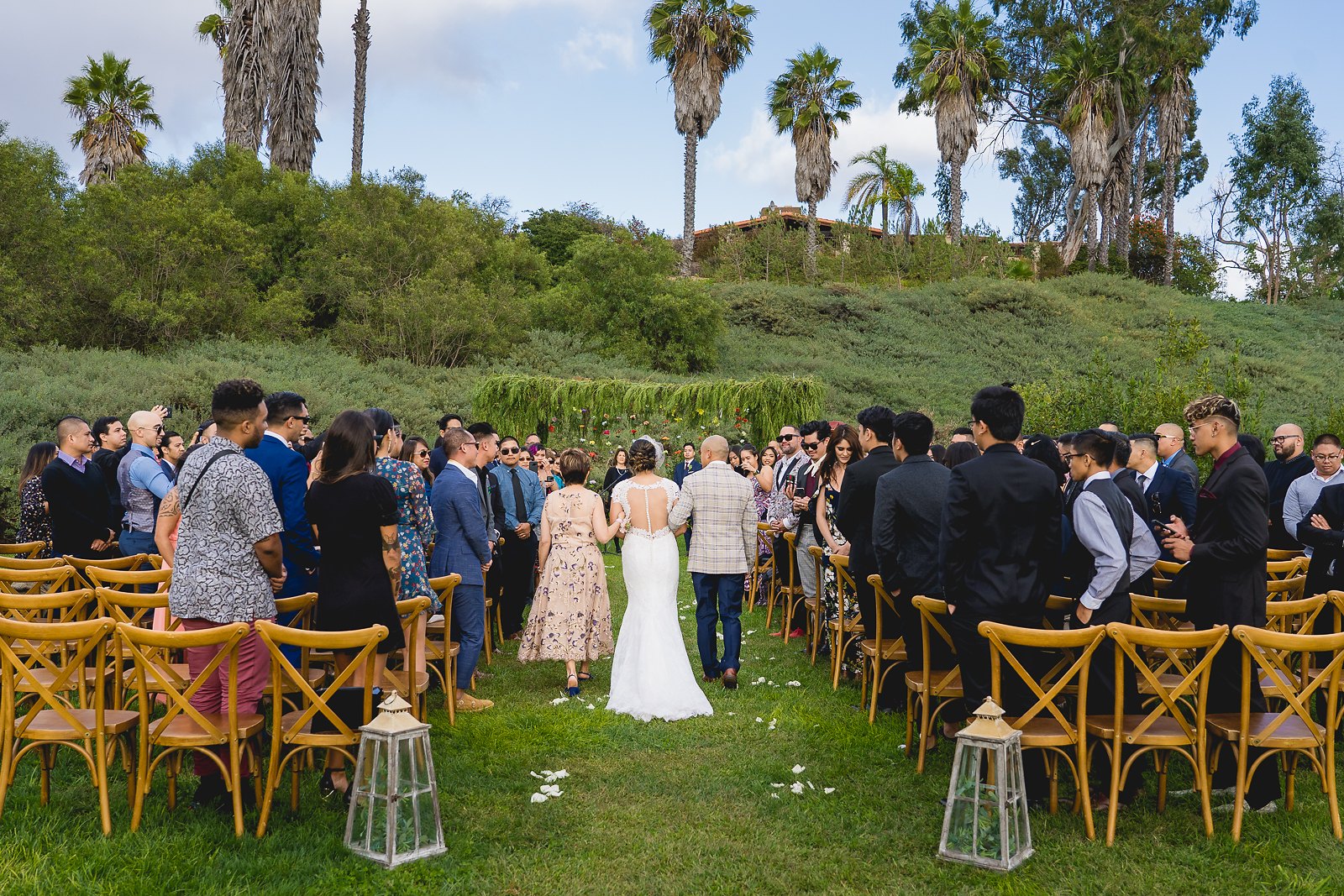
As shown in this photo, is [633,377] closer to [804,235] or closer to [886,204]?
[804,235]

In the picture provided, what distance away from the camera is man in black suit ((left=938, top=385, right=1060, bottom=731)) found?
454 centimetres

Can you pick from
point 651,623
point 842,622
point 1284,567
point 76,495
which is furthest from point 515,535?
point 1284,567

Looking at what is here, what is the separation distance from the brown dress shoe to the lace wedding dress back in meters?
0.86

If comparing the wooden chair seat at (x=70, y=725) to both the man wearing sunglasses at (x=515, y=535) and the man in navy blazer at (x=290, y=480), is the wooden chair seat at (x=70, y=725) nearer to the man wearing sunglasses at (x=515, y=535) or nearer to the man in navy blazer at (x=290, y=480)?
the man in navy blazer at (x=290, y=480)

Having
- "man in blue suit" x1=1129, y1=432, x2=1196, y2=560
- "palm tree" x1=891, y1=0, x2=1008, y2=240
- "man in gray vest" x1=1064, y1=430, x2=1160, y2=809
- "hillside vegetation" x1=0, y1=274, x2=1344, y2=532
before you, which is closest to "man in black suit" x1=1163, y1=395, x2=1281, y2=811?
"man in gray vest" x1=1064, y1=430, x2=1160, y2=809

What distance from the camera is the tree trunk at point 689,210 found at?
35.2 meters

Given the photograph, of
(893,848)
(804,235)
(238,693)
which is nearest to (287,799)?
(238,693)

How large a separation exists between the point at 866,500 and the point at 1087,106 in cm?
3967

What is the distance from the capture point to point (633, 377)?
26109 millimetres

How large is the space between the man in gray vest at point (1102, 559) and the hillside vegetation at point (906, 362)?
1073cm

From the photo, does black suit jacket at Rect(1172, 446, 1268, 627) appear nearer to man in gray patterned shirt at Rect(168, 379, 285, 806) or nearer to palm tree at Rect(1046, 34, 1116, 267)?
man in gray patterned shirt at Rect(168, 379, 285, 806)

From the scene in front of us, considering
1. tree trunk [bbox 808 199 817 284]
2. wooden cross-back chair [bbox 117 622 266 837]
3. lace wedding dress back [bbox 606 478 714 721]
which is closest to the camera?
wooden cross-back chair [bbox 117 622 266 837]

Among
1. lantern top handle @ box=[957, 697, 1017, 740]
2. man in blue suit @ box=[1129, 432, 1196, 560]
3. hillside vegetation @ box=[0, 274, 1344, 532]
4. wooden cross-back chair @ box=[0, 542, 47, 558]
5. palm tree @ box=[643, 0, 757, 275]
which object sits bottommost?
lantern top handle @ box=[957, 697, 1017, 740]

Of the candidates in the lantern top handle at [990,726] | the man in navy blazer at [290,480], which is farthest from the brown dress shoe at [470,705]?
the lantern top handle at [990,726]
